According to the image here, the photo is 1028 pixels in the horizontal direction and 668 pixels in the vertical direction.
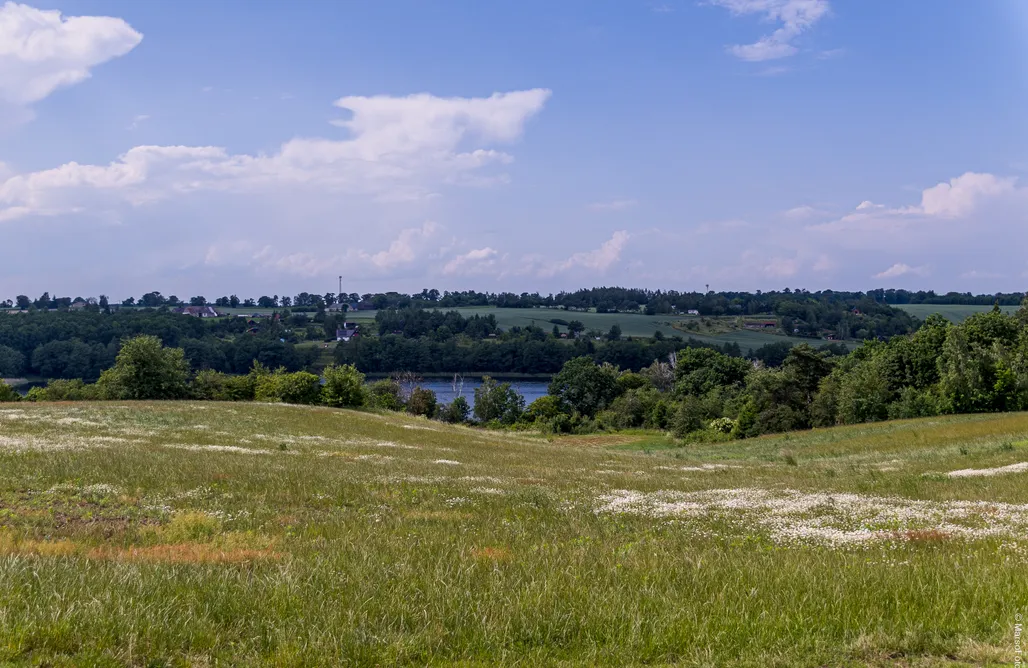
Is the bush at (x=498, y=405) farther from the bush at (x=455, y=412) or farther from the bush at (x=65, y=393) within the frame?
the bush at (x=65, y=393)

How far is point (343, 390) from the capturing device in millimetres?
94812

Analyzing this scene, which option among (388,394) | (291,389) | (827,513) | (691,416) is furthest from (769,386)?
(827,513)

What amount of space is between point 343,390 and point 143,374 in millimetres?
24624

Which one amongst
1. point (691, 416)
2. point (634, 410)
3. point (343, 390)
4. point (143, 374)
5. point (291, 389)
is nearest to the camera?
point (143, 374)

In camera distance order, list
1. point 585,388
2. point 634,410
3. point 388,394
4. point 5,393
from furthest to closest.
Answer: point 585,388 → point 388,394 → point 634,410 → point 5,393

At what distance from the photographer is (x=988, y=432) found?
47094mm

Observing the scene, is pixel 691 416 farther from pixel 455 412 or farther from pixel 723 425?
pixel 455 412

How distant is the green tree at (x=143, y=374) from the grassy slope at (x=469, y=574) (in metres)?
61.5

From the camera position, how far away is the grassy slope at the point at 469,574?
6820 mm

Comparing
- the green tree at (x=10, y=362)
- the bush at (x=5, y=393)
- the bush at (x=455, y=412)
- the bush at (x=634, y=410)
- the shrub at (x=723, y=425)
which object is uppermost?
the bush at (x=5, y=393)

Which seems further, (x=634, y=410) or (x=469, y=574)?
(x=634, y=410)

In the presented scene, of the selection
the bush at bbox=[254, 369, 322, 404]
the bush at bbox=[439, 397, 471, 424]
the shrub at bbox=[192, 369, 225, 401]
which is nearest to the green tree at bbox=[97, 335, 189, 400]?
the shrub at bbox=[192, 369, 225, 401]

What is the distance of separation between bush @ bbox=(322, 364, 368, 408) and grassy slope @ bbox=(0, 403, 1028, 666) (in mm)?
72726

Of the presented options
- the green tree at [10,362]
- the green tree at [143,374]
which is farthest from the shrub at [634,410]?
the green tree at [10,362]
